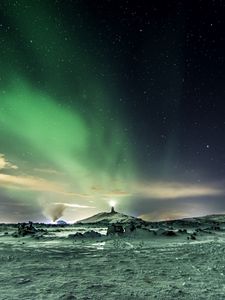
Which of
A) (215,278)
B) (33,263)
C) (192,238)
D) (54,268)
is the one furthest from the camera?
Answer: (192,238)

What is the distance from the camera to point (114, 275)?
981 centimetres

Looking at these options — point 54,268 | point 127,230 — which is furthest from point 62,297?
point 127,230

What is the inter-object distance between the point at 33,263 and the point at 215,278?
249 inches

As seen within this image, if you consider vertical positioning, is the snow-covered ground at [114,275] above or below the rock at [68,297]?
above

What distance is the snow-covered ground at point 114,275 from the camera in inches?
299

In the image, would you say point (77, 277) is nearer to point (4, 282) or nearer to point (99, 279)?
point (99, 279)

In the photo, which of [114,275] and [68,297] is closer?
[68,297]

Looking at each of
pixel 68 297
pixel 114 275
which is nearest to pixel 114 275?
pixel 114 275

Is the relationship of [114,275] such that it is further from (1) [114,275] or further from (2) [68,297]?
(2) [68,297]

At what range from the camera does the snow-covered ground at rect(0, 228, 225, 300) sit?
24.9 feet

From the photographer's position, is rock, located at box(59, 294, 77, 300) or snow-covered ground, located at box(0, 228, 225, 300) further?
snow-covered ground, located at box(0, 228, 225, 300)

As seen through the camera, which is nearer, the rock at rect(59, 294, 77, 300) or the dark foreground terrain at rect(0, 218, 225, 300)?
the rock at rect(59, 294, 77, 300)

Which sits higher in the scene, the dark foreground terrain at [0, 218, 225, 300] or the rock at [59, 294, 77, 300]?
the dark foreground terrain at [0, 218, 225, 300]

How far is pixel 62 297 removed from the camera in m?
7.30
